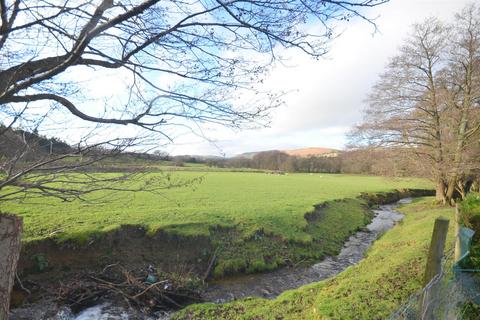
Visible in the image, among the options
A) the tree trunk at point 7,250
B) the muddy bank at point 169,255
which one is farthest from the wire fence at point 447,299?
the muddy bank at point 169,255

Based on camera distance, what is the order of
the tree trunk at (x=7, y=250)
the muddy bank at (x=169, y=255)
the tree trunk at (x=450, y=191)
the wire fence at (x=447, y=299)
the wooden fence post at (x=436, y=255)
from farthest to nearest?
1. the tree trunk at (x=450, y=191)
2. the muddy bank at (x=169, y=255)
3. the wooden fence post at (x=436, y=255)
4. the wire fence at (x=447, y=299)
5. the tree trunk at (x=7, y=250)

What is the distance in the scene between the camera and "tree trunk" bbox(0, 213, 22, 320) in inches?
122

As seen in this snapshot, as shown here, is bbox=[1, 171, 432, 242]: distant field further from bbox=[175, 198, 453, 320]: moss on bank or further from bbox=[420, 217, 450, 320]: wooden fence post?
bbox=[420, 217, 450, 320]: wooden fence post

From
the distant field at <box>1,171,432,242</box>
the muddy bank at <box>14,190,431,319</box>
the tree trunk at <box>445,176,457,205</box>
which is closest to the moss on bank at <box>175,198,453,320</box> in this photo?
the muddy bank at <box>14,190,431,319</box>

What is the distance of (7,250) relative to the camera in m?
3.13

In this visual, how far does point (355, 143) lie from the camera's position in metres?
23.8

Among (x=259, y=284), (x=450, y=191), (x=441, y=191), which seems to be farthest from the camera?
(x=441, y=191)

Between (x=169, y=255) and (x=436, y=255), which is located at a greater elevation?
(x=436, y=255)

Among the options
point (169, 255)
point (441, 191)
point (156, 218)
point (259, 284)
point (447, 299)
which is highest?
point (441, 191)

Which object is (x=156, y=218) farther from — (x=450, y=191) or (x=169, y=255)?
(x=450, y=191)

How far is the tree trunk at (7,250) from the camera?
10.2 feet

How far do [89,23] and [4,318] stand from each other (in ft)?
11.4

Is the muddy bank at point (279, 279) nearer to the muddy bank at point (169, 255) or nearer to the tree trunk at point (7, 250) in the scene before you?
the muddy bank at point (169, 255)

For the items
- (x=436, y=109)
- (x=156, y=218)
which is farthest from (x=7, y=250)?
(x=436, y=109)
